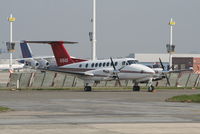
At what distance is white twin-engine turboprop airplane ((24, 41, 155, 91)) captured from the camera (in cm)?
5141

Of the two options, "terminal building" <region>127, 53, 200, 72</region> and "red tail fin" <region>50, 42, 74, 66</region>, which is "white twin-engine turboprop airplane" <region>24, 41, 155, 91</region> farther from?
"terminal building" <region>127, 53, 200, 72</region>

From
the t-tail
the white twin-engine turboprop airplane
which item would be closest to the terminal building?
the t-tail

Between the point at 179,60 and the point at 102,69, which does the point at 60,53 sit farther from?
the point at 179,60

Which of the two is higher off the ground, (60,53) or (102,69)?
(60,53)

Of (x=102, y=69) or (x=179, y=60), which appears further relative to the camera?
(x=179, y=60)

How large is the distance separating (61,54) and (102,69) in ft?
17.6

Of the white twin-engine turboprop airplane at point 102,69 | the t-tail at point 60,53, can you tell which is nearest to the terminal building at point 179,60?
the t-tail at point 60,53

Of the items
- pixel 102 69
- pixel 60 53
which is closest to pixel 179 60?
pixel 60 53

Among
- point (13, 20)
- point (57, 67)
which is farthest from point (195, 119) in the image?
point (13, 20)

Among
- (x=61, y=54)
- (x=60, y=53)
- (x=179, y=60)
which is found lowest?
(x=179, y=60)

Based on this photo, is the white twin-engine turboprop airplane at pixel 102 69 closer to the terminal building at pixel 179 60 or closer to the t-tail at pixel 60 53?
the t-tail at pixel 60 53

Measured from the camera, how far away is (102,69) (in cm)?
5259

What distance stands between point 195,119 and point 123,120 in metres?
3.09

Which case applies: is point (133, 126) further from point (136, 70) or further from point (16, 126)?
point (136, 70)
